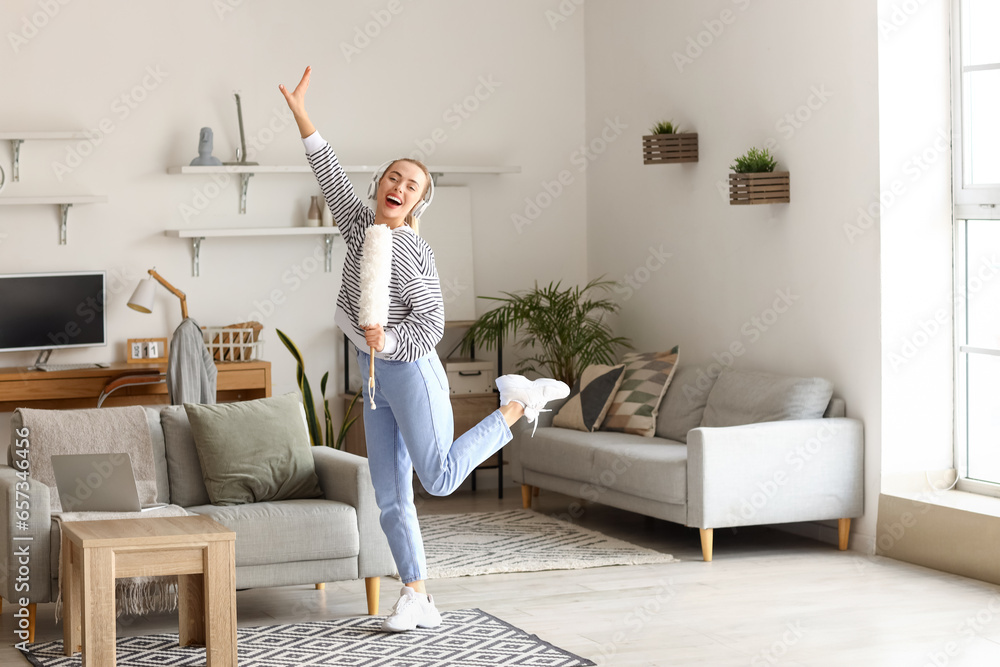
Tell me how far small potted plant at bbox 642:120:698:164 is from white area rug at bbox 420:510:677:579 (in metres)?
1.90

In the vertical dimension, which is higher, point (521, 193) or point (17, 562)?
point (521, 193)

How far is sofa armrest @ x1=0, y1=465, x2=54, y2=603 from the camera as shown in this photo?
12.6 feet

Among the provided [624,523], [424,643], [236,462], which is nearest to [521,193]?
[624,523]

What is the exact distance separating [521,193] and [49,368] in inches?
111

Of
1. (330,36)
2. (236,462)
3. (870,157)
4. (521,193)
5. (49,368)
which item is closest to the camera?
(236,462)

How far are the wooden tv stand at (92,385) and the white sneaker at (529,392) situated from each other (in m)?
2.45

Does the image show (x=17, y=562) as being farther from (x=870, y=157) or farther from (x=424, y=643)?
(x=870, y=157)

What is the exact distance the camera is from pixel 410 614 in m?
3.97

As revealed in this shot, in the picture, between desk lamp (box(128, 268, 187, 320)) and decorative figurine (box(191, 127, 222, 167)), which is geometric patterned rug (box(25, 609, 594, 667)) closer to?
desk lamp (box(128, 268, 187, 320))

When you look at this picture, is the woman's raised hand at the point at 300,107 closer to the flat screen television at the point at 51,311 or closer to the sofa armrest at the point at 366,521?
the sofa armrest at the point at 366,521

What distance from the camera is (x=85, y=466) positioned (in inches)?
152

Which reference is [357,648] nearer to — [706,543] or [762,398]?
[706,543]

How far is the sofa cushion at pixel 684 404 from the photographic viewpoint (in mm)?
5812

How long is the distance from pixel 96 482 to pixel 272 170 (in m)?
2.79
